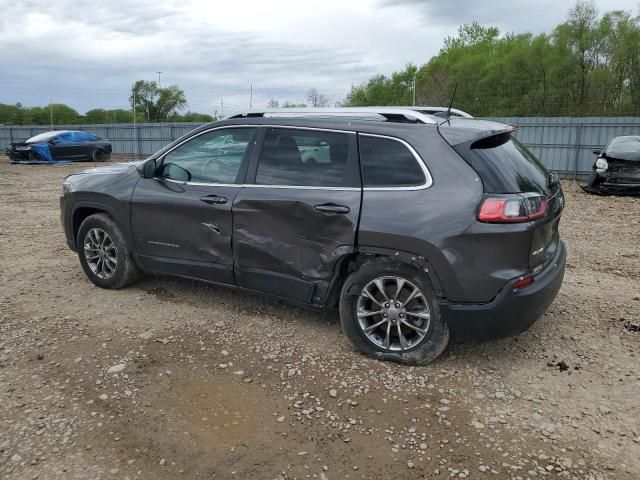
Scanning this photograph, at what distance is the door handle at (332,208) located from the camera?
391cm

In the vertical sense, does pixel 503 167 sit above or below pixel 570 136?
below

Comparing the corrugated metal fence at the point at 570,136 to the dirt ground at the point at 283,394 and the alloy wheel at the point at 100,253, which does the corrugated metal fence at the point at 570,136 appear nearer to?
the dirt ground at the point at 283,394

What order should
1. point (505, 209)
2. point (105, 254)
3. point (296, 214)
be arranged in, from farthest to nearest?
point (105, 254)
point (296, 214)
point (505, 209)

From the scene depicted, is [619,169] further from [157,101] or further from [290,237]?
[157,101]

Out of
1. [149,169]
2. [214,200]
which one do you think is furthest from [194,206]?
[149,169]

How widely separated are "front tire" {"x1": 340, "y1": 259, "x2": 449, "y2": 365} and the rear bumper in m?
0.11

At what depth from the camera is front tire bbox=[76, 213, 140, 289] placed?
525 cm

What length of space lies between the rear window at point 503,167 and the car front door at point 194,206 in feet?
5.86

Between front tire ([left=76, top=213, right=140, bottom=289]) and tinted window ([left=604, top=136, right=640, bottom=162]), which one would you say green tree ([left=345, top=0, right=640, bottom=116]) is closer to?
tinted window ([left=604, top=136, right=640, bottom=162])

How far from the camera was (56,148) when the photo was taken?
22766mm

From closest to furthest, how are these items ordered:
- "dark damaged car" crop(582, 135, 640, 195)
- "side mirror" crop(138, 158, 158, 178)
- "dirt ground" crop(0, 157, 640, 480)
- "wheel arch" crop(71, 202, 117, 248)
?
"dirt ground" crop(0, 157, 640, 480) → "side mirror" crop(138, 158, 158, 178) → "wheel arch" crop(71, 202, 117, 248) → "dark damaged car" crop(582, 135, 640, 195)

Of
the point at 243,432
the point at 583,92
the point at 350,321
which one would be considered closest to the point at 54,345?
the point at 243,432

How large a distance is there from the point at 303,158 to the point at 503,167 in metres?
1.44

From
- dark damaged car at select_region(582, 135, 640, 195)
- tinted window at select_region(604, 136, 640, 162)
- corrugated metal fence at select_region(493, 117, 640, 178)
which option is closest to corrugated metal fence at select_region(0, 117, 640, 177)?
corrugated metal fence at select_region(493, 117, 640, 178)
